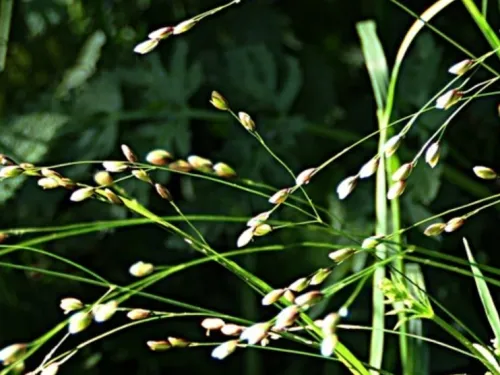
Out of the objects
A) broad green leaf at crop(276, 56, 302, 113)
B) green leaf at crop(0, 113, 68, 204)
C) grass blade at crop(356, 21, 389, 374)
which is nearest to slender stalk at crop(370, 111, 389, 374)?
grass blade at crop(356, 21, 389, 374)

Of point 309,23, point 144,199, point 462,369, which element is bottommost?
point 462,369

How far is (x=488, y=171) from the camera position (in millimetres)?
685

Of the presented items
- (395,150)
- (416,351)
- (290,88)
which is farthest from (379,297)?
(290,88)

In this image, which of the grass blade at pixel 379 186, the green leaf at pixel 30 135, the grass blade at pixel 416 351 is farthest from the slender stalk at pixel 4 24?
the grass blade at pixel 416 351

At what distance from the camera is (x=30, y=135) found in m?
1.26

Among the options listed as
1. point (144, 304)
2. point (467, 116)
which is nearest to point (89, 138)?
point (144, 304)

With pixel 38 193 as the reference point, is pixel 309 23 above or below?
above

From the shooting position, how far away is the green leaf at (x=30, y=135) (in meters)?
1.24

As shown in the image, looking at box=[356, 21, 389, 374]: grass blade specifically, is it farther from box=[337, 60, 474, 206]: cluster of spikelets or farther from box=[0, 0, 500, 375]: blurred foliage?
box=[0, 0, 500, 375]: blurred foliage

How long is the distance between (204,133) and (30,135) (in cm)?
26

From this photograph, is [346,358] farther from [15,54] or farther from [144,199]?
[15,54]

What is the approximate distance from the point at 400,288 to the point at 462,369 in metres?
0.46

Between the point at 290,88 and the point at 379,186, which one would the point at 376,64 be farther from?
the point at 290,88

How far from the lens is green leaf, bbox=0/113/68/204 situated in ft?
4.06
